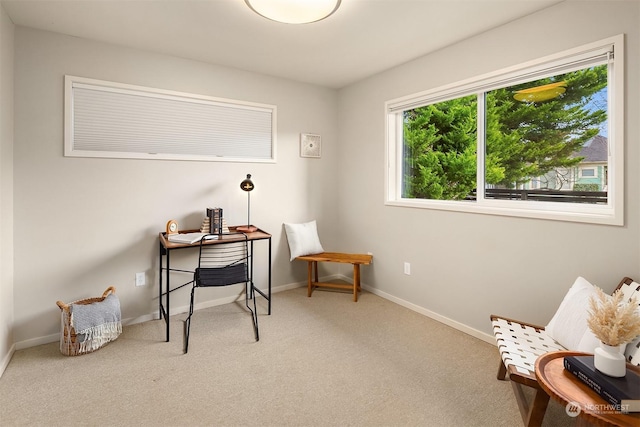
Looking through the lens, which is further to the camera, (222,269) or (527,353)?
(222,269)

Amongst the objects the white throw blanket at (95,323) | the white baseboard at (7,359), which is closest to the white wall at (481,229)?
the white throw blanket at (95,323)

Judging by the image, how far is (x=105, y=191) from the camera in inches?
113

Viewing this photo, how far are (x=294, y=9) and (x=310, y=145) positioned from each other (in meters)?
2.09

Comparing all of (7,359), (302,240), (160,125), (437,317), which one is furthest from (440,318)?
(7,359)

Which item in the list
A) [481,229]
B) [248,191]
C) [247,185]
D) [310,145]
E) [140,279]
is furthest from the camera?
[310,145]

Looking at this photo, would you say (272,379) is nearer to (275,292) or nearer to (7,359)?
(275,292)

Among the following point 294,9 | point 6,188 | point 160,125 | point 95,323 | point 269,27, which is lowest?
point 95,323

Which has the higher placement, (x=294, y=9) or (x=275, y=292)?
(x=294, y=9)

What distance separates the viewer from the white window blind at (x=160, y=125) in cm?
277

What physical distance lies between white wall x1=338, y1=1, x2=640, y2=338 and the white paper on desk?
6.14 feet

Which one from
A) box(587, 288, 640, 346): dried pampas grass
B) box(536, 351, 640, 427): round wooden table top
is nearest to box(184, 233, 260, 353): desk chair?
box(536, 351, 640, 427): round wooden table top

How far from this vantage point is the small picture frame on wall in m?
3.96

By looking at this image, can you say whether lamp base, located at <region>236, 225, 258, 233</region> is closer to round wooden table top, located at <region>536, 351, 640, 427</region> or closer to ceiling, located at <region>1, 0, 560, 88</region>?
ceiling, located at <region>1, 0, 560, 88</region>

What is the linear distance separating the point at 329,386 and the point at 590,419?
1.32 metres
